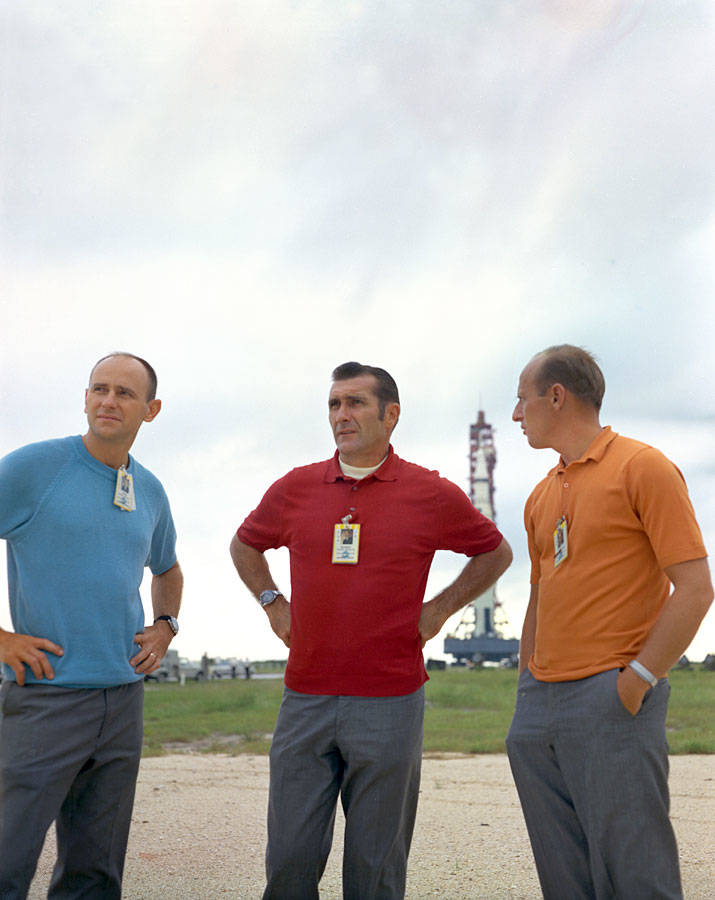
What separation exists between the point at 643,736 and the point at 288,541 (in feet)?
5.69

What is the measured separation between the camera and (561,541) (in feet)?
11.3

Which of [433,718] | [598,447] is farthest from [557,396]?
[433,718]

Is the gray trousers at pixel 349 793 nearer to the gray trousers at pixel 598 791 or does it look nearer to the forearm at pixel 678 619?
the gray trousers at pixel 598 791

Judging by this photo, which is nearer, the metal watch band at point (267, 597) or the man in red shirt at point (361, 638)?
the man in red shirt at point (361, 638)

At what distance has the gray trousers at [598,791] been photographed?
3.11 metres

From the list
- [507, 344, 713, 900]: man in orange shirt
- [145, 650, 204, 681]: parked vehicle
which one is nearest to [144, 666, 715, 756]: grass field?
[507, 344, 713, 900]: man in orange shirt

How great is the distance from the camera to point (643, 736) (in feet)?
10.3

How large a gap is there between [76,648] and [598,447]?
2167mm

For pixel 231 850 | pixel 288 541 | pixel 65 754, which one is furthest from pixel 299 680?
pixel 231 850

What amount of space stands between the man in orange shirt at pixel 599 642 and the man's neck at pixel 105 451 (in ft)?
5.65

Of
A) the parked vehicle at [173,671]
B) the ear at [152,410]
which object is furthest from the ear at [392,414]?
the parked vehicle at [173,671]

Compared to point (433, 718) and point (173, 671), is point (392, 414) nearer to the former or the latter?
point (433, 718)

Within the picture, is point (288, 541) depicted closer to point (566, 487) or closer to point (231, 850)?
point (566, 487)

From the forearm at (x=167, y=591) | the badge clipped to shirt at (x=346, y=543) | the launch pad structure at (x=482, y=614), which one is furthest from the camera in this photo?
the launch pad structure at (x=482, y=614)
